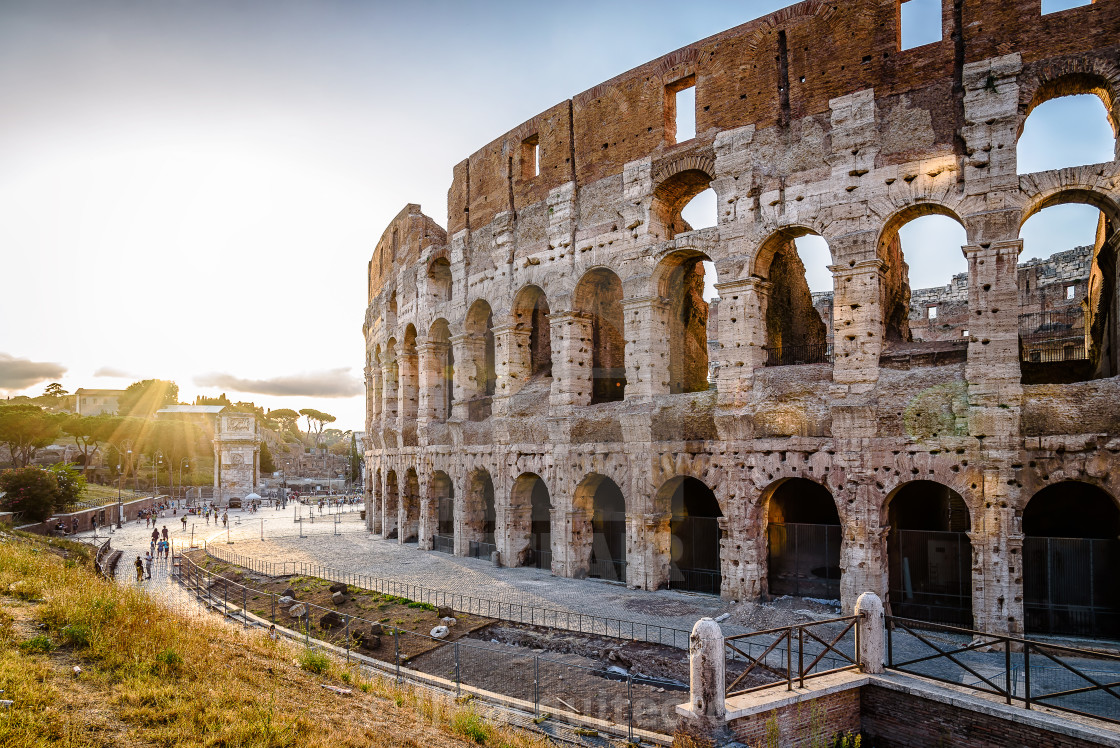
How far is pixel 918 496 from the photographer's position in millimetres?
16016

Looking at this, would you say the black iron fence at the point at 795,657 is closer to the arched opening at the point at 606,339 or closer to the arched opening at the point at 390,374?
the arched opening at the point at 606,339

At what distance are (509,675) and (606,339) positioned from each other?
11.4 metres

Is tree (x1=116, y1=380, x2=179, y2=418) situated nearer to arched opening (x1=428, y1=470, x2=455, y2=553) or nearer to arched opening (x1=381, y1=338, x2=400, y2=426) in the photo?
arched opening (x1=381, y1=338, x2=400, y2=426)

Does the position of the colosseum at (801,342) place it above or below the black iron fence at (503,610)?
above

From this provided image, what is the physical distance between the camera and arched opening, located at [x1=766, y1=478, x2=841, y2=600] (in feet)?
50.3

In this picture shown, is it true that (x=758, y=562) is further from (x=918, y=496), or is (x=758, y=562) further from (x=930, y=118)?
(x=930, y=118)

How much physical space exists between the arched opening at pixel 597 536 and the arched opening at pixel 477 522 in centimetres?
408

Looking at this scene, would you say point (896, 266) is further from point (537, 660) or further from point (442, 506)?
point (442, 506)

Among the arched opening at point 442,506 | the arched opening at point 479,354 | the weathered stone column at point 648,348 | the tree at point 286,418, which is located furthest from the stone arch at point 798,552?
the tree at point 286,418

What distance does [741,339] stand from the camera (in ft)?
50.5

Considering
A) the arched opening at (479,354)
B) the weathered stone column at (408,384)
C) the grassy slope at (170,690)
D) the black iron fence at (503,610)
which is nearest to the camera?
the grassy slope at (170,690)

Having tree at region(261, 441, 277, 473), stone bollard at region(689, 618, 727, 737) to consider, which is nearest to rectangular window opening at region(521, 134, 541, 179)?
stone bollard at region(689, 618, 727, 737)

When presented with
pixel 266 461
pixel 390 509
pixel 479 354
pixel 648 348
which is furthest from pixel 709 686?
pixel 266 461

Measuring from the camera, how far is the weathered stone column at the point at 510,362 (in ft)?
68.2
